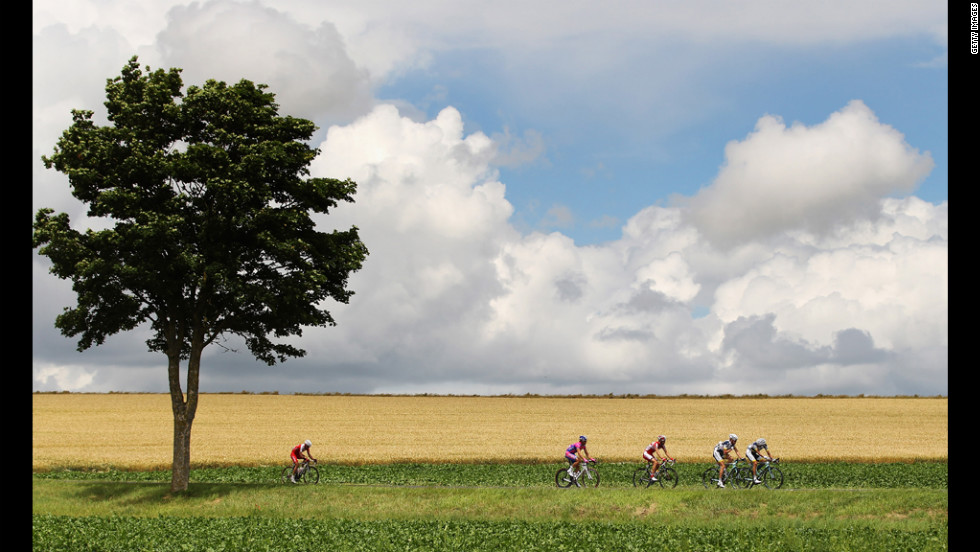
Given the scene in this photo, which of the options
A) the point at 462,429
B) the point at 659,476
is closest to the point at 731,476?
the point at 659,476

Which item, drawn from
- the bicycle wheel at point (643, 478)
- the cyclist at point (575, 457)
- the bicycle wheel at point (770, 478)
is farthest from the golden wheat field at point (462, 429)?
the cyclist at point (575, 457)

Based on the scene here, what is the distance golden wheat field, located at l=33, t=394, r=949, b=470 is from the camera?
52625mm

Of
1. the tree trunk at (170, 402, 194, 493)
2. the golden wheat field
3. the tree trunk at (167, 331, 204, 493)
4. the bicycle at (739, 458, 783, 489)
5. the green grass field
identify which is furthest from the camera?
the golden wheat field

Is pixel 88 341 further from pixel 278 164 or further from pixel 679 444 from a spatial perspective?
pixel 679 444

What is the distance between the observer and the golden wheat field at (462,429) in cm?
5262

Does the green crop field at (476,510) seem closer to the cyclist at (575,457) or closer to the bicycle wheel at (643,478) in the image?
the bicycle wheel at (643,478)

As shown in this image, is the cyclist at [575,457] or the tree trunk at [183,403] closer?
the tree trunk at [183,403]

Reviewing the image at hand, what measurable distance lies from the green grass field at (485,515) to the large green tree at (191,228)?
4.23 metres

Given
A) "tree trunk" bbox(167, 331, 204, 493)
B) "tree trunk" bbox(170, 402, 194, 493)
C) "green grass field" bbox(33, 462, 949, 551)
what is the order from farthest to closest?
"tree trunk" bbox(167, 331, 204, 493), "tree trunk" bbox(170, 402, 194, 493), "green grass field" bbox(33, 462, 949, 551)

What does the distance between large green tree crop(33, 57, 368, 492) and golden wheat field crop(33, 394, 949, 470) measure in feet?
50.6

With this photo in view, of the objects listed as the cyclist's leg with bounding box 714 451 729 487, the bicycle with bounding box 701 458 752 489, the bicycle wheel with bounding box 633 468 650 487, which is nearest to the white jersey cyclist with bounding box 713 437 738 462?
the cyclist's leg with bounding box 714 451 729 487

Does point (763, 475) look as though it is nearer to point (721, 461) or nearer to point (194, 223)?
point (721, 461)

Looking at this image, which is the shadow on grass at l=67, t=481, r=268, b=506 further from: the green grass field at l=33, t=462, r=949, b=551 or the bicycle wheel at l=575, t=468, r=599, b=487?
the bicycle wheel at l=575, t=468, r=599, b=487
